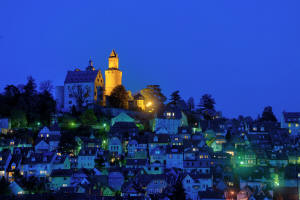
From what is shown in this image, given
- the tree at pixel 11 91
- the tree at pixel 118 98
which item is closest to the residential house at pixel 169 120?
the tree at pixel 118 98

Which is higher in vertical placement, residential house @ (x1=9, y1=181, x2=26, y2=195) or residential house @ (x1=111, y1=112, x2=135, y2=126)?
residential house @ (x1=111, y1=112, x2=135, y2=126)

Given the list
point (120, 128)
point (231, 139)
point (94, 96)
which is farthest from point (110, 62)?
point (231, 139)

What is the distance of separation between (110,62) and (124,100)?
15401mm

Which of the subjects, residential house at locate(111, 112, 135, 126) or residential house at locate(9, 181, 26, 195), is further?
residential house at locate(111, 112, 135, 126)

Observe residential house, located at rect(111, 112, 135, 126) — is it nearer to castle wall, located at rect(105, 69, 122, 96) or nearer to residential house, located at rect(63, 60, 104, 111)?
residential house, located at rect(63, 60, 104, 111)

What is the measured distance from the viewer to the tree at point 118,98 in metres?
85.7

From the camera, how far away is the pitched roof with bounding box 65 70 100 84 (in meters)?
88.0

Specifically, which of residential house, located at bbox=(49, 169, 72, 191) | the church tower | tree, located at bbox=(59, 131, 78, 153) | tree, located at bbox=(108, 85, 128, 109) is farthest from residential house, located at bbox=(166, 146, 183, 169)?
the church tower

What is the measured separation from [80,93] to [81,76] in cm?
513

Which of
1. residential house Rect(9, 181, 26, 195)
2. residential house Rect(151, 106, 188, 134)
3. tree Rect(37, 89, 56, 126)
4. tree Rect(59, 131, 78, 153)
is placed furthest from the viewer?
tree Rect(37, 89, 56, 126)

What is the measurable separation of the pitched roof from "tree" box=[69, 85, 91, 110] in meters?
1.86

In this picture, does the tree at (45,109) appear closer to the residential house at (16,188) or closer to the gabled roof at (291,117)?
the residential house at (16,188)

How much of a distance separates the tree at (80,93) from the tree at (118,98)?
490 centimetres

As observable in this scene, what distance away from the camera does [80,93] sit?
85562mm
